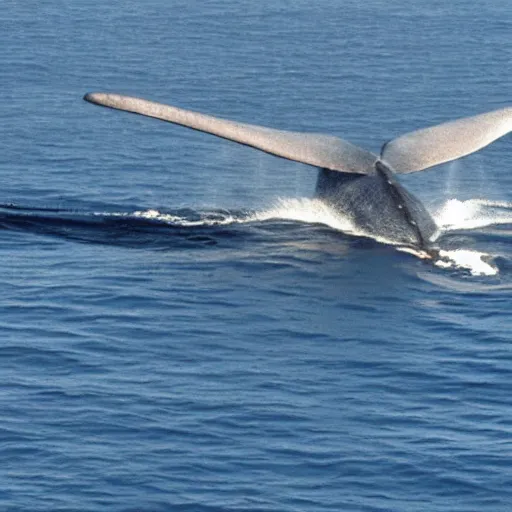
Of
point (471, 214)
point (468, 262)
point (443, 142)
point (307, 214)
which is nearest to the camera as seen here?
point (468, 262)

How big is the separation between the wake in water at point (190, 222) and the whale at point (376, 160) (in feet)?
0.66

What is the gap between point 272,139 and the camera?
69.8 ft

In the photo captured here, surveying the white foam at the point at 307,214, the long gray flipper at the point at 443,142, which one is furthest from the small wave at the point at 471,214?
the white foam at the point at 307,214

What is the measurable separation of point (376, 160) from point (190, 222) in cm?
272

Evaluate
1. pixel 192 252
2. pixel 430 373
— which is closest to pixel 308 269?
pixel 192 252

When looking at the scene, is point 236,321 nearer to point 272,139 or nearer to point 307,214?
point 272,139

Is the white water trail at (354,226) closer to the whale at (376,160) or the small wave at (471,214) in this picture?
the small wave at (471,214)

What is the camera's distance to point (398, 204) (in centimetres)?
2139

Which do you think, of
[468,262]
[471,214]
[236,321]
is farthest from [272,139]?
[471,214]

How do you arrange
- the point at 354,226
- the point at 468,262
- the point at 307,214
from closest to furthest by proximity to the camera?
the point at 468,262 → the point at 354,226 → the point at 307,214

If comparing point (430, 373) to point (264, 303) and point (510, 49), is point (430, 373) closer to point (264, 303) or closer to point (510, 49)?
point (264, 303)

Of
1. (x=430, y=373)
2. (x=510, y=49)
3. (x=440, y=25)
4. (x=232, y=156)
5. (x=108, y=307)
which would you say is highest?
(x=440, y=25)

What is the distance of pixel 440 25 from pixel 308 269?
2572 centimetres

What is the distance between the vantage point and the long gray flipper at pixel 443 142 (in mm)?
21406
